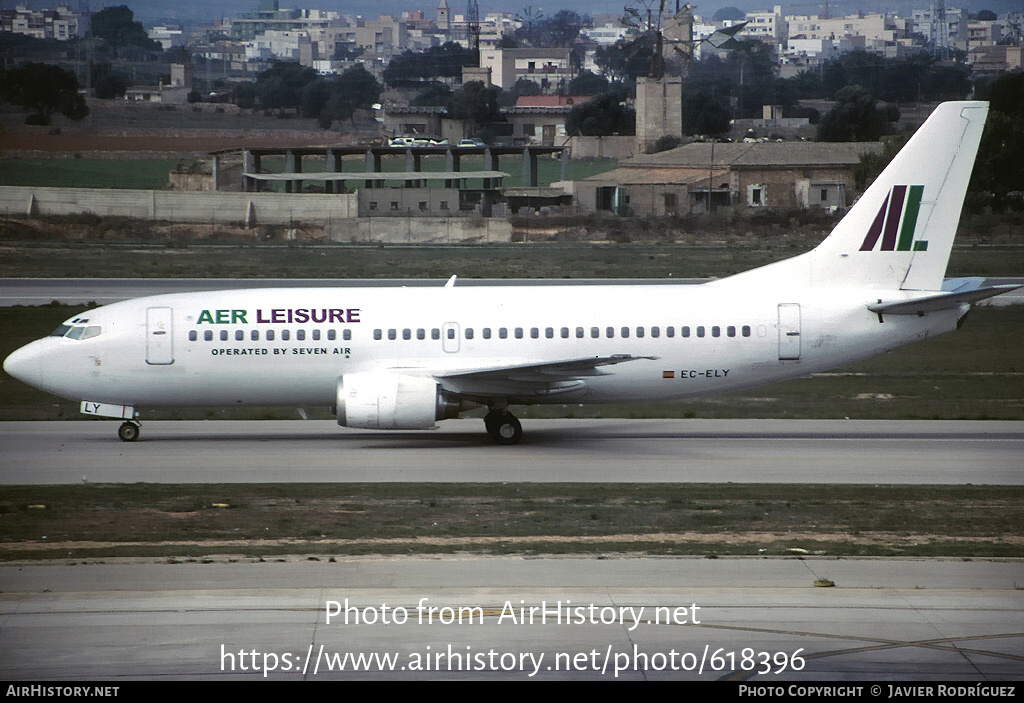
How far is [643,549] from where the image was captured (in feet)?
56.6

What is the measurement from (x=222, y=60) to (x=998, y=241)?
276 feet

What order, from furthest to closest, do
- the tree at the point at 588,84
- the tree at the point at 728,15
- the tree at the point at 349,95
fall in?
the tree at the point at 588,84 → the tree at the point at 728,15 → the tree at the point at 349,95

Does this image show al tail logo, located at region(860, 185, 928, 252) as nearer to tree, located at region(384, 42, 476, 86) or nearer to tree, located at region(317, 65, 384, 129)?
tree, located at region(317, 65, 384, 129)

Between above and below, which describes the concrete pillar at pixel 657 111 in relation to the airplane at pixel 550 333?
above

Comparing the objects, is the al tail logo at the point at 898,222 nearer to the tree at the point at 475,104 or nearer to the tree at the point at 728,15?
the tree at the point at 475,104

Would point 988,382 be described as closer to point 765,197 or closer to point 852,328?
point 852,328

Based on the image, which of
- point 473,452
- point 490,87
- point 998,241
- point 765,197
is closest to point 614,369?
point 473,452

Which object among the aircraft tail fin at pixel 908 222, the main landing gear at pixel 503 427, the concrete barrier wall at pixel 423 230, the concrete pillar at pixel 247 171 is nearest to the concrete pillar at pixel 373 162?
the concrete pillar at pixel 247 171

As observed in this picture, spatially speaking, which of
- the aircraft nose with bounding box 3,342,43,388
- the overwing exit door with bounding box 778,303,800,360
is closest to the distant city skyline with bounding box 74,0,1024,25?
the aircraft nose with bounding box 3,342,43,388

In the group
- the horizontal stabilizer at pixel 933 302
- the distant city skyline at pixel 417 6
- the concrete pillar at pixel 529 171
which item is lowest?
the horizontal stabilizer at pixel 933 302

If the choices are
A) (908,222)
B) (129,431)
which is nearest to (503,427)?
(129,431)

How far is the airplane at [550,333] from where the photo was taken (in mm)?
26625

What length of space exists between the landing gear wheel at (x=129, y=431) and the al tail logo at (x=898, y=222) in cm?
1714

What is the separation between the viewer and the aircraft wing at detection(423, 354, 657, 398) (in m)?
25.7
